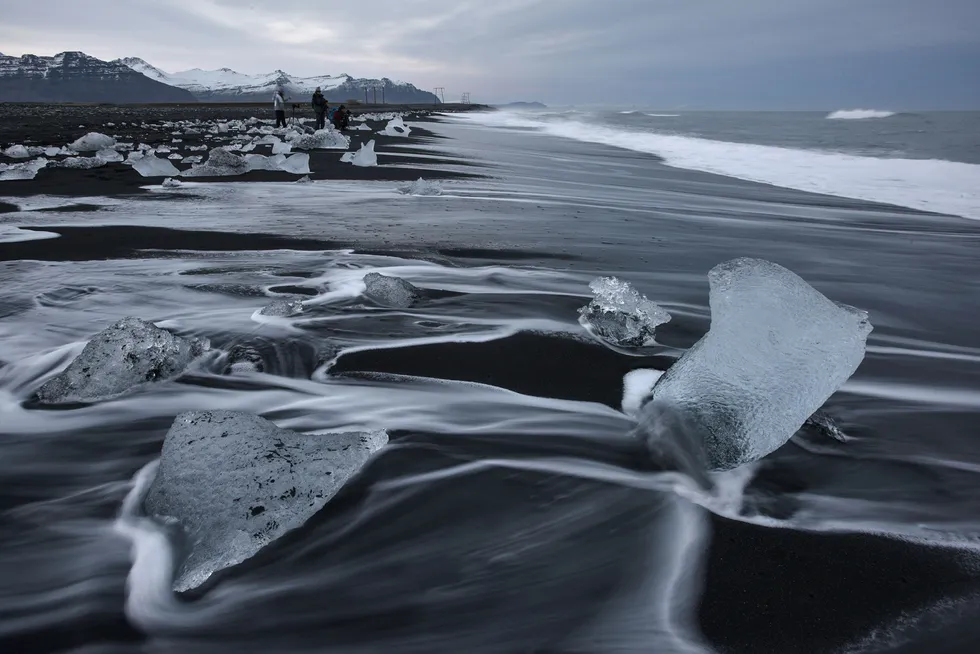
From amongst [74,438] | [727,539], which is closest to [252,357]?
[74,438]

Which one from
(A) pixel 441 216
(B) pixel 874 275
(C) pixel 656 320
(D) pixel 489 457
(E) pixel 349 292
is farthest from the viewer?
(A) pixel 441 216

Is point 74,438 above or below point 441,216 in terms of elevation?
below

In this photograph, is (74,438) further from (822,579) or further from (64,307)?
(822,579)

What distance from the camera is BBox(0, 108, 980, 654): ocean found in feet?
4.03

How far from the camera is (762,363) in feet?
5.64

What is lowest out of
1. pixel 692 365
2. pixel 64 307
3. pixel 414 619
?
pixel 414 619

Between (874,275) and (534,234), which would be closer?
(874,275)

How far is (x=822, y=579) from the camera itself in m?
→ 1.33

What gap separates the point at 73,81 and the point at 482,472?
189 meters

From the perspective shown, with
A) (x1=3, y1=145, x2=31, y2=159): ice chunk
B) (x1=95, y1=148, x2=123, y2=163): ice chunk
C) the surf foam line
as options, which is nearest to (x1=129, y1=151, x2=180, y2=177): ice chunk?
(x1=95, y1=148, x2=123, y2=163): ice chunk

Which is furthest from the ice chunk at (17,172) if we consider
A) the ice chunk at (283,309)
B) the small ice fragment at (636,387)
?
the small ice fragment at (636,387)

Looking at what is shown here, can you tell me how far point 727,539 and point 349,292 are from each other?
2.35m

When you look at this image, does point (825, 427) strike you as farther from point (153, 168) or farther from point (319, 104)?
point (319, 104)

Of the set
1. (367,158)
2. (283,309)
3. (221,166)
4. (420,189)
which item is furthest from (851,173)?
(283,309)
